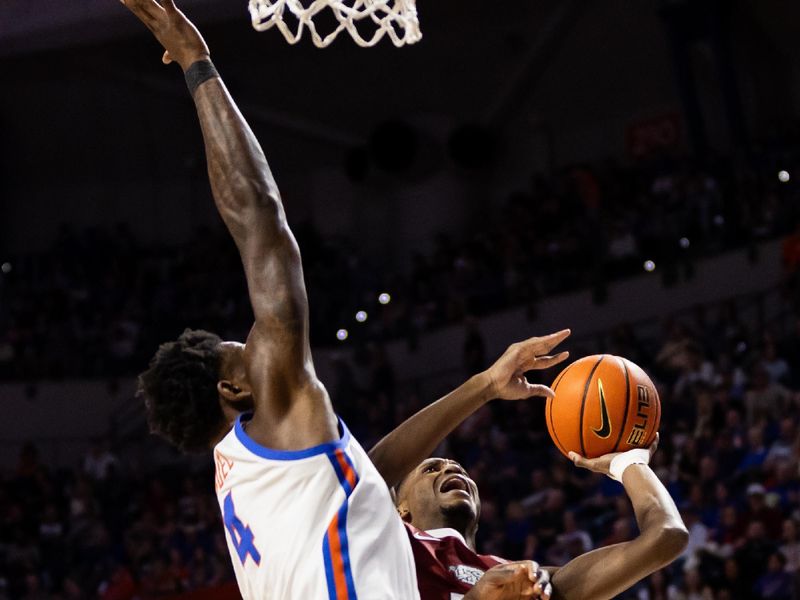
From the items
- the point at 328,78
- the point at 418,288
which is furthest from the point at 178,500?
the point at 328,78

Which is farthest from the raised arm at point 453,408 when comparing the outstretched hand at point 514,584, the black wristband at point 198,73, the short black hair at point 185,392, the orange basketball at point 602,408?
the black wristband at point 198,73

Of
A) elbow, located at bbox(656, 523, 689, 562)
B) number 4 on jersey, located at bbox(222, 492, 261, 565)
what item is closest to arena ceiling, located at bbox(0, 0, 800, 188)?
number 4 on jersey, located at bbox(222, 492, 261, 565)

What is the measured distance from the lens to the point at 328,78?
1777cm

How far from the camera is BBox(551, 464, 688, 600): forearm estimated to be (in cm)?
265

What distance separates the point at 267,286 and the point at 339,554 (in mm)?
520

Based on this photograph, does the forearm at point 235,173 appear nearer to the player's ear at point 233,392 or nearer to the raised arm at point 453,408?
the player's ear at point 233,392

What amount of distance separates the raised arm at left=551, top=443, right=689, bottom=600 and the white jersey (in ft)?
1.47

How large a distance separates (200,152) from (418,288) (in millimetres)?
5149

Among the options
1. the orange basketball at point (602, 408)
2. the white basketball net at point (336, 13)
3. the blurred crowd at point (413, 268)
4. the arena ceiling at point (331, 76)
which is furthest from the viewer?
the arena ceiling at point (331, 76)

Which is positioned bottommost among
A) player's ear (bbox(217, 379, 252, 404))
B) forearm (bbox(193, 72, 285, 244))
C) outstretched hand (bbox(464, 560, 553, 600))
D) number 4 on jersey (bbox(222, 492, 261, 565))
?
outstretched hand (bbox(464, 560, 553, 600))

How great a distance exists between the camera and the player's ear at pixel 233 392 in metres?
2.52

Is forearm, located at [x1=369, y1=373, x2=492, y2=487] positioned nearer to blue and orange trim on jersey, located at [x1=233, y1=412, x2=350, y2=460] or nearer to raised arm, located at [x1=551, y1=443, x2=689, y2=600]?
raised arm, located at [x1=551, y1=443, x2=689, y2=600]

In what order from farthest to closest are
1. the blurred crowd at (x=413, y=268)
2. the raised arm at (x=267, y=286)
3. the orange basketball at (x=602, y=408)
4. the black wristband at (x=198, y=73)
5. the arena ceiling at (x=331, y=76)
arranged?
the arena ceiling at (x=331, y=76) < the blurred crowd at (x=413, y=268) < the orange basketball at (x=602, y=408) < the black wristband at (x=198, y=73) < the raised arm at (x=267, y=286)

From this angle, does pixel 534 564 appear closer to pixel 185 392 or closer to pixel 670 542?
pixel 670 542
